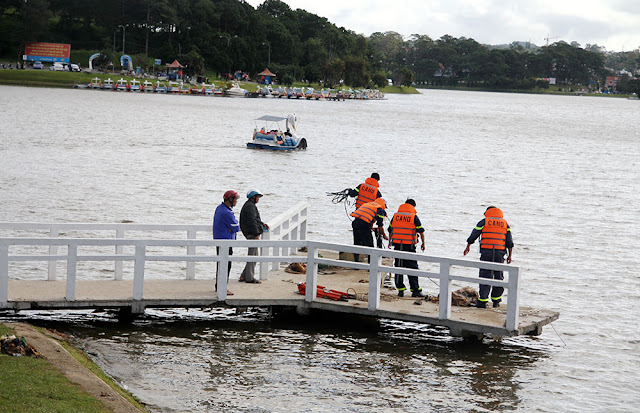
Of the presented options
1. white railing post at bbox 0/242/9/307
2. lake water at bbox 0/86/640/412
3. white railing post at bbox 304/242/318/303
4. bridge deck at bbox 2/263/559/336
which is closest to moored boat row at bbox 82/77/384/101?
lake water at bbox 0/86/640/412

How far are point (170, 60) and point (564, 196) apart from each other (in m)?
136

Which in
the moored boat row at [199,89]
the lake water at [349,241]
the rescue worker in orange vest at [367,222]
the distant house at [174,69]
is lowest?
the lake water at [349,241]

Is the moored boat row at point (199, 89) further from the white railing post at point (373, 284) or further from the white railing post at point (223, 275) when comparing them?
the white railing post at point (373, 284)

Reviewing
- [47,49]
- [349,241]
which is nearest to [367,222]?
[349,241]

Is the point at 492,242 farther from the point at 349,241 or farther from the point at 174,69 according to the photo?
the point at 174,69

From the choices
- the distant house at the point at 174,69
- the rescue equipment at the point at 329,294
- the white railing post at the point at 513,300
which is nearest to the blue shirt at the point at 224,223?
the rescue equipment at the point at 329,294

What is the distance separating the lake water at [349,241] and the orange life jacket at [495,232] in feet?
6.00

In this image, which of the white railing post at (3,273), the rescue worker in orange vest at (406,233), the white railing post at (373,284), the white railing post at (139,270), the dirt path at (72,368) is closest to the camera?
the dirt path at (72,368)

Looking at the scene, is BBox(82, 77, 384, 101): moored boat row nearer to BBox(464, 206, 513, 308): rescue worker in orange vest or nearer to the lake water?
the lake water

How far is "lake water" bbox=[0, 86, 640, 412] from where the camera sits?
13.8m

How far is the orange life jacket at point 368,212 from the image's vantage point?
1809cm

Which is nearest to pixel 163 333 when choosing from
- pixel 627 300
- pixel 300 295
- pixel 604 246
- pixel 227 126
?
pixel 300 295

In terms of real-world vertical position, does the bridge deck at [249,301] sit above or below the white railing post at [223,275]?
below

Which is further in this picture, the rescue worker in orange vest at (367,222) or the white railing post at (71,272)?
the rescue worker in orange vest at (367,222)
